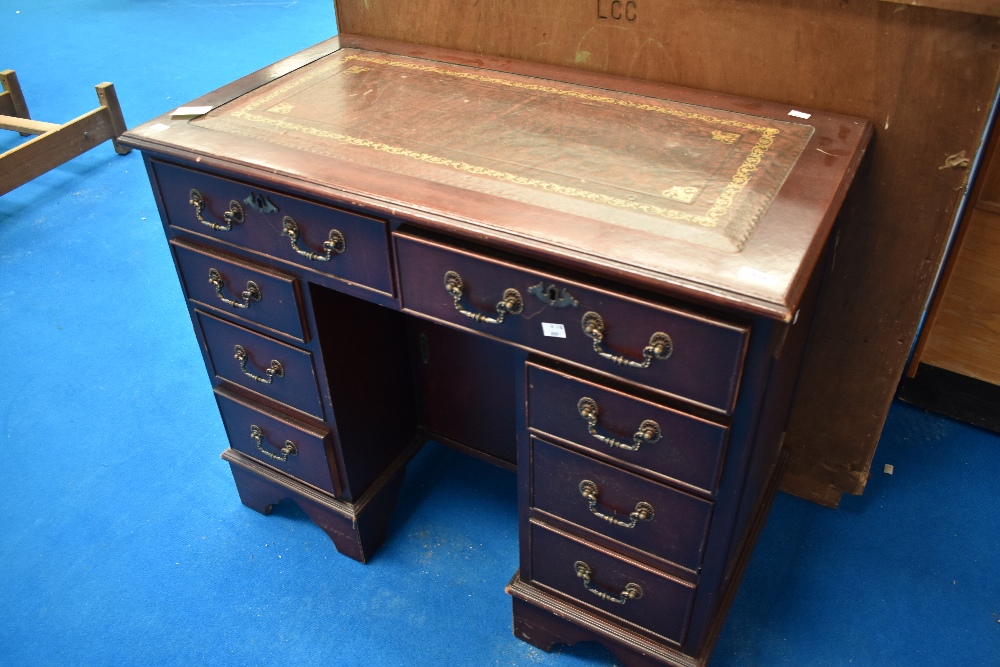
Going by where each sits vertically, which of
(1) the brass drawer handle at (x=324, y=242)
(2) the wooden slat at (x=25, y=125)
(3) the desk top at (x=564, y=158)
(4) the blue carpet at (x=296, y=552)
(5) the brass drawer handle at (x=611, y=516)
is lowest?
(4) the blue carpet at (x=296, y=552)

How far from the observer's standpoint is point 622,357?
109cm

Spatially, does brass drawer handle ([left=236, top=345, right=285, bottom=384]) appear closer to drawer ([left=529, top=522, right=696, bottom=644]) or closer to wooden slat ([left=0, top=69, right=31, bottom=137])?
drawer ([left=529, top=522, right=696, bottom=644])

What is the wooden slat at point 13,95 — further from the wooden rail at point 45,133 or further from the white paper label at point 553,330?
the white paper label at point 553,330

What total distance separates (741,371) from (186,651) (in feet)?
4.22

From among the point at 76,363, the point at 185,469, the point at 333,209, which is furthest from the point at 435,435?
the point at 76,363

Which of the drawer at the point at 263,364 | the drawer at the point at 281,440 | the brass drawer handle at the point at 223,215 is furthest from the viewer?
the drawer at the point at 281,440

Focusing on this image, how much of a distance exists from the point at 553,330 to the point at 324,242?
1.36 ft

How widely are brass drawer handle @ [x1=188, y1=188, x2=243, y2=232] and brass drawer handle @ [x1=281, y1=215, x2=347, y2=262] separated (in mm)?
97

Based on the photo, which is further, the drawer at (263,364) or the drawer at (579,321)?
the drawer at (263,364)

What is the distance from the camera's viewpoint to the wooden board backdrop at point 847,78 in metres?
1.29

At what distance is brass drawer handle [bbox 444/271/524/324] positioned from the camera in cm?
113

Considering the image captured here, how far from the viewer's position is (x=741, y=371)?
1021mm

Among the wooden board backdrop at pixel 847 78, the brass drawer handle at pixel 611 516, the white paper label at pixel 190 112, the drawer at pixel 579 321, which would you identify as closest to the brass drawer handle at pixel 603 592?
the brass drawer handle at pixel 611 516

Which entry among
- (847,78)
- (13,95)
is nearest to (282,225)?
(847,78)
